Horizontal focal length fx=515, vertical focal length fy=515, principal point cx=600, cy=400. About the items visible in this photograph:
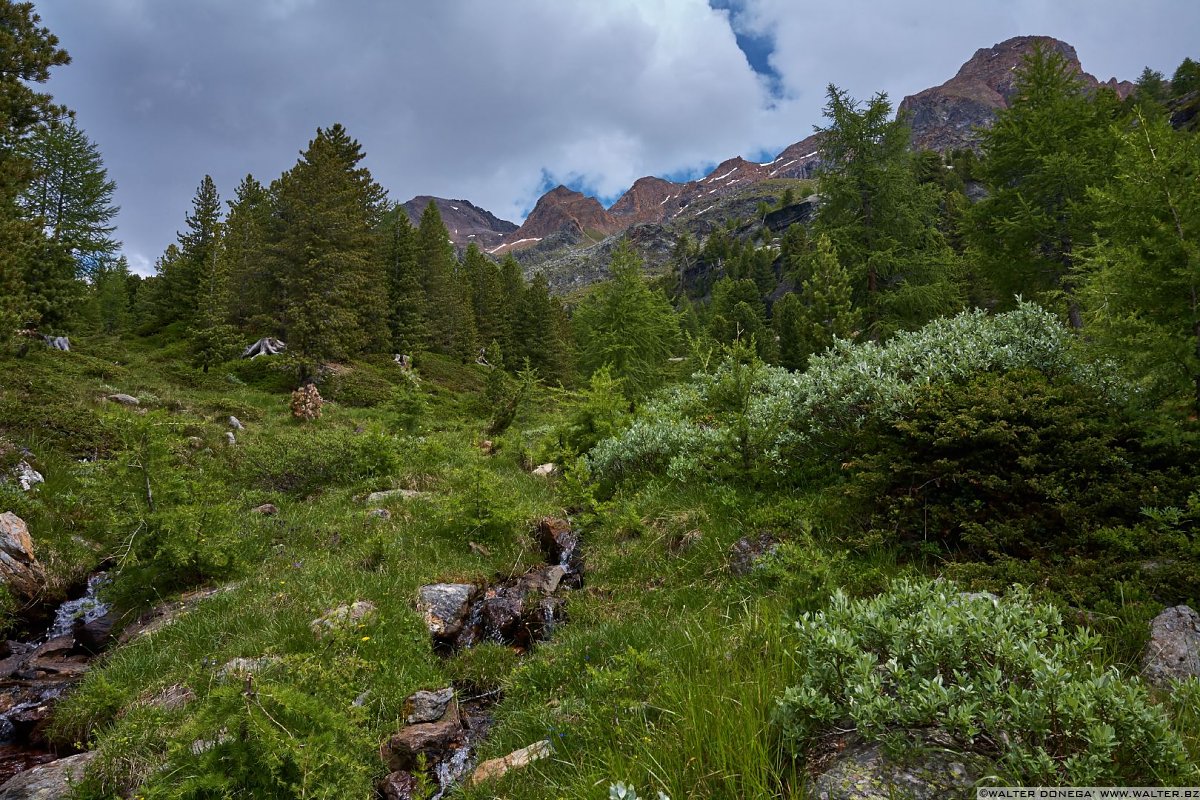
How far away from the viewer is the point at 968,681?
2393 millimetres

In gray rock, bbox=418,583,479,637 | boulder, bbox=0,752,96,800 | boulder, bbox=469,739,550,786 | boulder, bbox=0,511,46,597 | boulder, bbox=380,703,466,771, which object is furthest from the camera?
boulder, bbox=0,511,46,597

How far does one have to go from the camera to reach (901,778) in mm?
2170

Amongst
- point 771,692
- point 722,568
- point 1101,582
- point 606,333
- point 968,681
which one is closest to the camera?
point 968,681

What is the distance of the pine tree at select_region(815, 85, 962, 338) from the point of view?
21.3 m

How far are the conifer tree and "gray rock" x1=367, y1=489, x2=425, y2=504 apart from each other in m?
14.0

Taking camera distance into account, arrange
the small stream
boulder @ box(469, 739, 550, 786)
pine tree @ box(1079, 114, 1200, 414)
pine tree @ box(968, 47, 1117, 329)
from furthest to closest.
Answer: pine tree @ box(968, 47, 1117, 329), the small stream, pine tree @ box(1079, 114, 1200, 414), boulder @ box(469, 739, 550, 786)

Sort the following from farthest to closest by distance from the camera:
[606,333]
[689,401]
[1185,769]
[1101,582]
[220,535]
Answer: [606,333] < [689,401] < [220,535] < [1101,582] < [1185,769]

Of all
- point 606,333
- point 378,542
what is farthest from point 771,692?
point 606,333

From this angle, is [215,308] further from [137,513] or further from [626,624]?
[626,624]

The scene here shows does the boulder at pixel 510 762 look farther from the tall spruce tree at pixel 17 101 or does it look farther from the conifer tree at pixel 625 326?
the conifer tree at pixel 625 326

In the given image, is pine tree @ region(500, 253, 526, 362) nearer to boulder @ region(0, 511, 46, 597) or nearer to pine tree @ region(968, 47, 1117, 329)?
pine tree @ region(968, 47, 1117, 329)

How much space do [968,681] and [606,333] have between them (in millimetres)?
22396

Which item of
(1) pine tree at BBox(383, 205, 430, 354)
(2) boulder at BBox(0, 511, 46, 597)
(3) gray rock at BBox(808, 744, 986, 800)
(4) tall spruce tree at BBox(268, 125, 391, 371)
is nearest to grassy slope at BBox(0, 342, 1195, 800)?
(3) gray rock at BBox(808, 744, 986, 800)

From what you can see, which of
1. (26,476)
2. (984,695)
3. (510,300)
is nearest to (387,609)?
(984,695)
